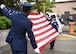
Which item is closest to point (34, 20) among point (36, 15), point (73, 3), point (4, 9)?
point (36, 15)

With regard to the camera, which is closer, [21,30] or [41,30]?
[21,30]

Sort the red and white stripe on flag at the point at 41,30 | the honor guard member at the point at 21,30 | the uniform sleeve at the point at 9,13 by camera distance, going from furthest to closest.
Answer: the red and white stripe on flag at the point at 41,30, the uniform sleeve at the point at 9,13, the honor guard member at the point at 21,30

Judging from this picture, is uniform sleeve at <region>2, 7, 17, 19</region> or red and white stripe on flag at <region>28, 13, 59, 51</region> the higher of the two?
uniform sleeve at <region>2, 7, 17, 19</region>

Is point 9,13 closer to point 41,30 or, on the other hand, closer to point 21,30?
point 21,30

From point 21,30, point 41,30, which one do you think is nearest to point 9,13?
point 21,30

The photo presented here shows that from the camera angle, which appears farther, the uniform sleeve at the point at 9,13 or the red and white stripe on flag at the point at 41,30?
the red and white stripe on flag at the point at 41,30

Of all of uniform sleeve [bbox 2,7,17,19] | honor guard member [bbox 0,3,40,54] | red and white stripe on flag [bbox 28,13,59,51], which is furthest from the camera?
red and white stripe on flag [bbox 28,13,59,51]

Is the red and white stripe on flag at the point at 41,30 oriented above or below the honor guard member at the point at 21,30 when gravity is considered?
below

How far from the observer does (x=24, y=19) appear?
586cm

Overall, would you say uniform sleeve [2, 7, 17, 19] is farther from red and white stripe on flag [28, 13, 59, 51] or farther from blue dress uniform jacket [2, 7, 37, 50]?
red and white stripe on flag [28, 13, 59, 51]

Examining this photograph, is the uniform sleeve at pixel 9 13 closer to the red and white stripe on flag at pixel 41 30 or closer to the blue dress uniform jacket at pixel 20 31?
the blue dress uniform jacket at pixel 20 31

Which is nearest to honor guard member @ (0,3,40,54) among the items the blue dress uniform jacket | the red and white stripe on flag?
the blue dress uniform jacket

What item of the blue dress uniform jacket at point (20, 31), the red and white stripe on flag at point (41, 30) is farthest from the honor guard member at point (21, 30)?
the red and white stripe on flag at point (41, 30)

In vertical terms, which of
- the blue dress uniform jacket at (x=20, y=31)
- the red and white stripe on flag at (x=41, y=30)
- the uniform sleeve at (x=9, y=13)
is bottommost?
the red and white stripe on flag at (x=41, y=30)
